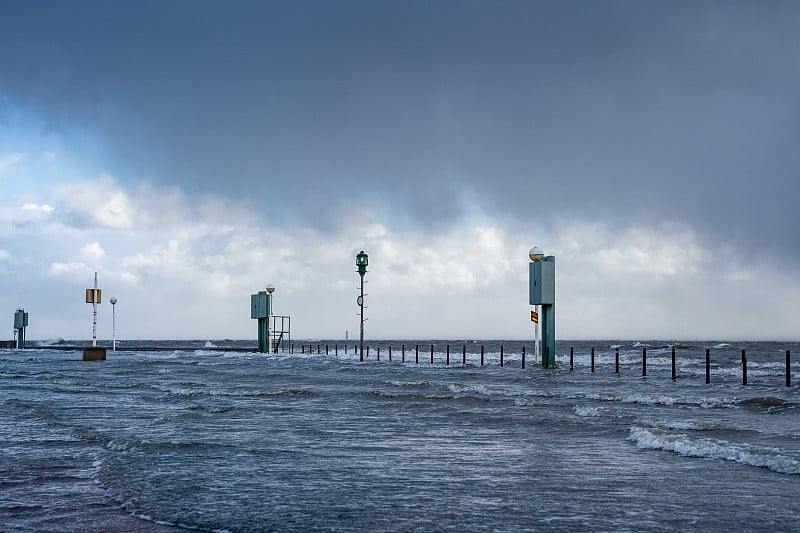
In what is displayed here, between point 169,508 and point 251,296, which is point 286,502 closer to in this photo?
point 169,508

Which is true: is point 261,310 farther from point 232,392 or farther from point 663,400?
point 663,400

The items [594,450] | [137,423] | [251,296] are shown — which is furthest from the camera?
[251,296]

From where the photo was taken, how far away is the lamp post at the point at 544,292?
3209 cm

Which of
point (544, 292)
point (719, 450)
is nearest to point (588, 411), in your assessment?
point (719, 450)

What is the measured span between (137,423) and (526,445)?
6709mm

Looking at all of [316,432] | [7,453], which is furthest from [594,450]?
[7,453]

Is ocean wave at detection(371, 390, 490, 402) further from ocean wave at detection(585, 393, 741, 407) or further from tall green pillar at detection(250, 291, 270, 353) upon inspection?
tall green pillar at detection(250, 291, 270, 353)

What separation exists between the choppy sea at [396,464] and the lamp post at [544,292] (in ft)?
46.3

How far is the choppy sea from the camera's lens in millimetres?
6027

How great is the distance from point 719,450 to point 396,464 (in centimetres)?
435

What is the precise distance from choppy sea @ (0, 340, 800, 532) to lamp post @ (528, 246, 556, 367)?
1412 cm

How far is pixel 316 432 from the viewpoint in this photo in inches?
457

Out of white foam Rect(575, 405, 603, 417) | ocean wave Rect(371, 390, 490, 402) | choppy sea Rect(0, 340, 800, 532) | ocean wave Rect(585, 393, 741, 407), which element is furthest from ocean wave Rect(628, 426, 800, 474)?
ocean wave Rect(585, 393, 741, 407)

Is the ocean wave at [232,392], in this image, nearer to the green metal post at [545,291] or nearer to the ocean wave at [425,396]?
the ocean wave at [425,396]
